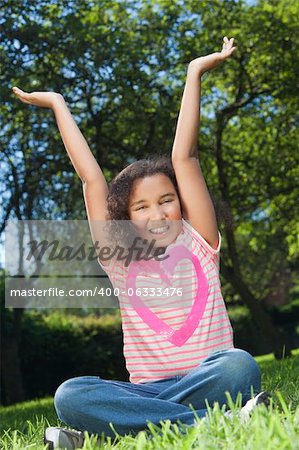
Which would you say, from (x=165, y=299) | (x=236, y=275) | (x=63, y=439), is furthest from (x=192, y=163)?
(x=236, y=275)

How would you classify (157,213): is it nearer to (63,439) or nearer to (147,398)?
(147,398)

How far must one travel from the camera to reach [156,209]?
114 inches

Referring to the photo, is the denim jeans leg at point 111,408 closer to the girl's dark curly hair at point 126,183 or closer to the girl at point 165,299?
the girl at point 165,299

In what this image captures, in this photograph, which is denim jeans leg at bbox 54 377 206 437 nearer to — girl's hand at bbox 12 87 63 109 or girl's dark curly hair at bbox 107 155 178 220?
girl's dark curly hair at bbox 107 155 178 220

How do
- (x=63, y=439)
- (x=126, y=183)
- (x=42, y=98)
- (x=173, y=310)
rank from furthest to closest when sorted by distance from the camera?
(x=42, y=98)
(x=126, y=183)
(x=173, y=310)
(x=63, y=439)

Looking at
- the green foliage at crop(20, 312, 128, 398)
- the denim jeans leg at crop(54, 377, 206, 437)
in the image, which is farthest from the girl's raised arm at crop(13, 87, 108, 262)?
the green foliage at crop(20, 312, 128, 398)

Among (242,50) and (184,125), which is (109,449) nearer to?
(184,125)

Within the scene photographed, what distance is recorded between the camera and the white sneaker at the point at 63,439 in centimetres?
228

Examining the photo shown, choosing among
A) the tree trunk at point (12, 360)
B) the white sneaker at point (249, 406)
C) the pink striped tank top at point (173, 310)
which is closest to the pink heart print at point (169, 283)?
the pink striped tank top at point (173, 310)

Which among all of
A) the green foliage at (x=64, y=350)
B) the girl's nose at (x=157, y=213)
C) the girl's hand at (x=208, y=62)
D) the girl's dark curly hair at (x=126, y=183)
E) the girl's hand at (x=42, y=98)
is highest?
the girl's hand at (x=208, y=62)

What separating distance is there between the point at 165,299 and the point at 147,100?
7.00 meters

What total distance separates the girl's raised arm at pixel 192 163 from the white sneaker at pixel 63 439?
3.35ft

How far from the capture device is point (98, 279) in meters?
11.6

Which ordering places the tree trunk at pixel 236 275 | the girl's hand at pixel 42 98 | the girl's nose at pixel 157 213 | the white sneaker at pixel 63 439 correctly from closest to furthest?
the white sneaker at pixel 63 439
the girl's nose at pixel 157 213
the girl's hand at pixel 42 98
the tree trunk at pixel 236 275
